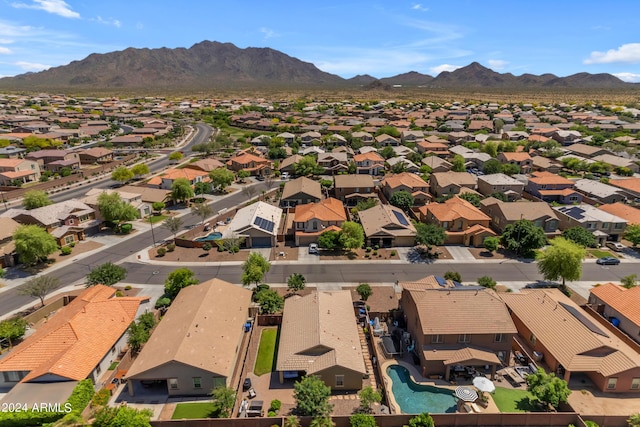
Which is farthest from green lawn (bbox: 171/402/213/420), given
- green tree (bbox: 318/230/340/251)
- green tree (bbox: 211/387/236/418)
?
green tree (bbox: 318/230/340/251)

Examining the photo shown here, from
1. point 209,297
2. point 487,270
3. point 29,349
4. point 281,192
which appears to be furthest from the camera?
point 281,192

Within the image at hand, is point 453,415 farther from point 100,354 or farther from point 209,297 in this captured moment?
point 100,354

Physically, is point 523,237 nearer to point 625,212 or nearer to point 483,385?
point 625,212

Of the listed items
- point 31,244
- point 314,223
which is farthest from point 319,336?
point 31,244

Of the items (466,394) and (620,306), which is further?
(620,306)

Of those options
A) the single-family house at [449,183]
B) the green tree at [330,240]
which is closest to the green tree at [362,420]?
the green tree at [330,240]

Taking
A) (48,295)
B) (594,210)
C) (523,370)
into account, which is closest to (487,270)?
(523,370)
